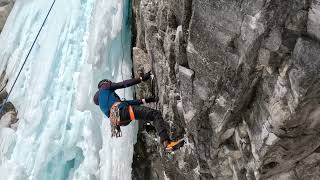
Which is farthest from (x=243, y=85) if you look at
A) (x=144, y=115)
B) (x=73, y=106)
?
(x=73, y=106)

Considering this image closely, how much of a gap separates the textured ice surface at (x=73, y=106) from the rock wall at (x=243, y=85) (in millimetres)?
2044

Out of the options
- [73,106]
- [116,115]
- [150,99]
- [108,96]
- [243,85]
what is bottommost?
[73,106]

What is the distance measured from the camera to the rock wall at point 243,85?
3854 millimetres

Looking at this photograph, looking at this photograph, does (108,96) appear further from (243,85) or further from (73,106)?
(243,85)

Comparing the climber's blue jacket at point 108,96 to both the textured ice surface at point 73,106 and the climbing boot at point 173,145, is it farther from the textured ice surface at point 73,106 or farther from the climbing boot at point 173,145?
the textured ice surface at point 73,106

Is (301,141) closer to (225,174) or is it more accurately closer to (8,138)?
(225,174)

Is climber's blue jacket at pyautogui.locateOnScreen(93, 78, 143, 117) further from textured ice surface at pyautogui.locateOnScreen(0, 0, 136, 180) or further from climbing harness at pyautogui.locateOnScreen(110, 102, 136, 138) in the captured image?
textured ice surface at pyautogui.locateOnScreen(0, 0, 136, 180)

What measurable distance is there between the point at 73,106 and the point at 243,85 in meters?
4.97

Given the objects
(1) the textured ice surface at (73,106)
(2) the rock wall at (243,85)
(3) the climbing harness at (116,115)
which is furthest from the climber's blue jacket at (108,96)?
(1) the textured ice surface at (73,106)

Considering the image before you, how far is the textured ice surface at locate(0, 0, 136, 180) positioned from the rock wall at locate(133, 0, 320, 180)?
2044mm

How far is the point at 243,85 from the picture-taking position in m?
4.57

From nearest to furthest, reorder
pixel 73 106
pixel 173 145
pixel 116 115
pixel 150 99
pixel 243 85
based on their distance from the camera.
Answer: pixel 243 85 < pixel 173 145 < pixel 116 115 < pixel 150 99 < pixel 73 106

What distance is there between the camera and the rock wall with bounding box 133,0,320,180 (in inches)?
152

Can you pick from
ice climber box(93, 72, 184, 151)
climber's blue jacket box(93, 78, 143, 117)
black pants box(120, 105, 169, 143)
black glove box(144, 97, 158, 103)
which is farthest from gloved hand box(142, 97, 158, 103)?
black pants box(120, 105, 169, 143)
